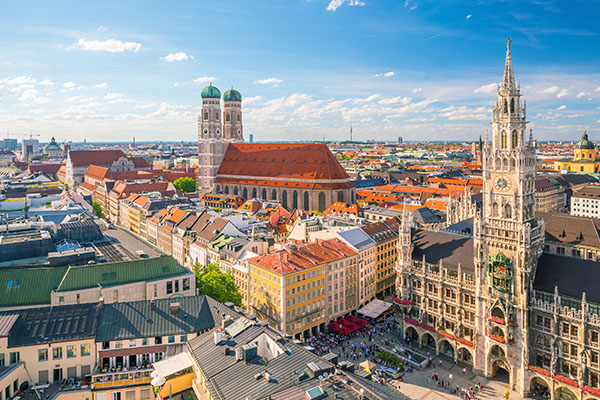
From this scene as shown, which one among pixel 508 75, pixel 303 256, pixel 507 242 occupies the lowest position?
pixel 303 256

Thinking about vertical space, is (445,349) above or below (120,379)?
below

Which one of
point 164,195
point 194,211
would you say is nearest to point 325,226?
point 194,211

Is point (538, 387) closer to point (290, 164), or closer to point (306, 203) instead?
point (306, 203)

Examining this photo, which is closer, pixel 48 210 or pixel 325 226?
pixel 325 226

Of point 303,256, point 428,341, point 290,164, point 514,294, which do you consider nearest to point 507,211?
point 514,294

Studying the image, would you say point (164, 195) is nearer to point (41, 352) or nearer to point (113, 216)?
point (113, 216)

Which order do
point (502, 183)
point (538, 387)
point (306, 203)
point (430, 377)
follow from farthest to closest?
point (306, 203), point (430, 377), point (502, 183), point (538, 387)

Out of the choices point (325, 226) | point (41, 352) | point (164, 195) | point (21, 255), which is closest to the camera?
point (41, 352)

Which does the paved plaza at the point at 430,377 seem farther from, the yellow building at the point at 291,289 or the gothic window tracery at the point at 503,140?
the gothic window tracery at the point at 503,140
